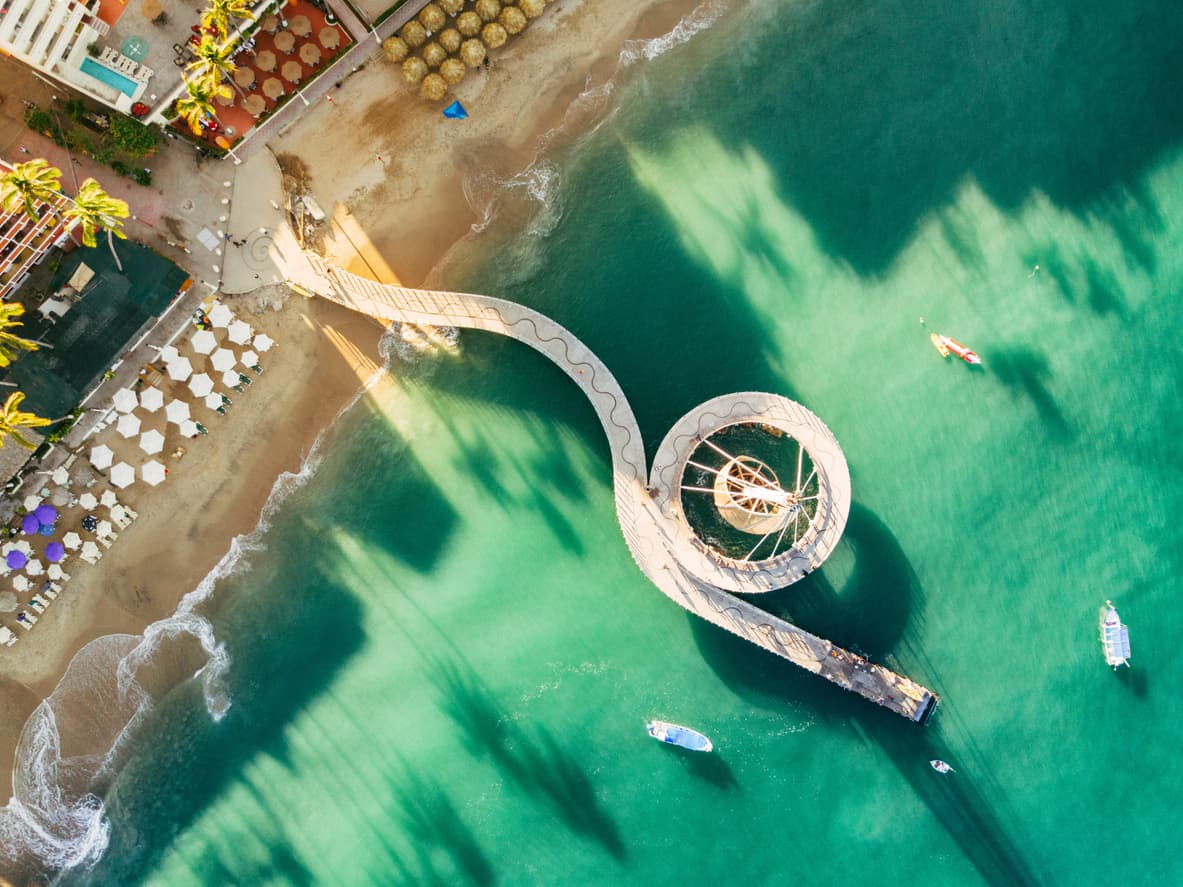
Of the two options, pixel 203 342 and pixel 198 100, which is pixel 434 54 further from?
pixel 203 342

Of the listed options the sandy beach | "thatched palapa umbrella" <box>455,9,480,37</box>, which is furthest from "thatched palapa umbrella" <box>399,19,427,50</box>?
"thatched palapa umbrella" <box>455,9,480,37</box>

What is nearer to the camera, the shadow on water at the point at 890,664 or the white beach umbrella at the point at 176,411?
the white beach umbrella at the point at 176,411

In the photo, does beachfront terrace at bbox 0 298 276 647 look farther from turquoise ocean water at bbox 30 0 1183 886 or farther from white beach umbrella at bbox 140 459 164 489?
turquoise ocean water at bbox 30 0 1183 886

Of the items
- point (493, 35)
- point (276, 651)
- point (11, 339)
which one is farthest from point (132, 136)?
point (276, 651)

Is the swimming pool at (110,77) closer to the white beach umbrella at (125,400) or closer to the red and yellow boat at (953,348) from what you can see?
the white beach umbrella at (125,400)

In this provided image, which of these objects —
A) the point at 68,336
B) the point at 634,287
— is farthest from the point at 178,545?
the point at 634,287

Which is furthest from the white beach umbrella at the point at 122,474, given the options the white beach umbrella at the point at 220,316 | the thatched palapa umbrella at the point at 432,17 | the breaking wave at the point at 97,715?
the thatched palapa umbrella at the point at 432,17
